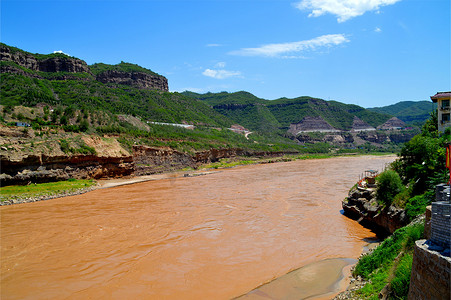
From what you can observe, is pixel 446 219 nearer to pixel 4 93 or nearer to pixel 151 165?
pixel 151 165

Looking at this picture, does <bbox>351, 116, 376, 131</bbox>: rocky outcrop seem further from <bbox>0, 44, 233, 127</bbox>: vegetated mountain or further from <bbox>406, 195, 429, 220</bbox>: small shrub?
<bbox>406, 195, 429, 220</bbox>: small shrub

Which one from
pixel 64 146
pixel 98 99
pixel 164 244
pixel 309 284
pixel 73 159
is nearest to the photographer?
pixel 309 284

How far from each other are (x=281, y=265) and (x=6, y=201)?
24473mm

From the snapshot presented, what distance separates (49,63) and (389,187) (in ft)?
342

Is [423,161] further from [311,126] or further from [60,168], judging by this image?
[311,126]

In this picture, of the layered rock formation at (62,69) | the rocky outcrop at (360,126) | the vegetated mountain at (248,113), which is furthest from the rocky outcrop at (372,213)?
the rocky outcrop at (360,126)

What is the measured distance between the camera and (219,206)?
2447 cm

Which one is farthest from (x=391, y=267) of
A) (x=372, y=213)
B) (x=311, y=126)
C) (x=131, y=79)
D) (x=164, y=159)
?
(x=311, y=126)

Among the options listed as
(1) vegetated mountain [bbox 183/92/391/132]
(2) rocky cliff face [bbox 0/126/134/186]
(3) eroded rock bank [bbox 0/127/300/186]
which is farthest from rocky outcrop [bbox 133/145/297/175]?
(1) vegetated mountain [bbox 183/92/391/132]

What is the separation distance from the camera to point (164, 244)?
609 inches

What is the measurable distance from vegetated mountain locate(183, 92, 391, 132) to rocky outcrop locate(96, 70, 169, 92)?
50.4 meters

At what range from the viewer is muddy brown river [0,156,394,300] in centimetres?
1112

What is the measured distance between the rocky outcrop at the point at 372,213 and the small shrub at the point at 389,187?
1.94ft

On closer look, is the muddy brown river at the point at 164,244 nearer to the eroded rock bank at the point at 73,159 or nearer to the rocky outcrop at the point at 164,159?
the eroded rock bank at the point at 73,159
